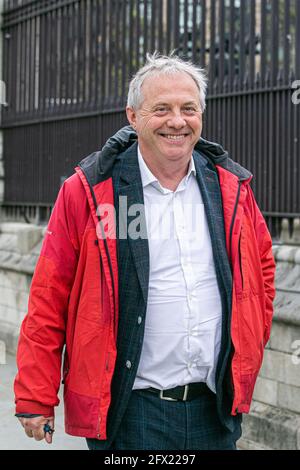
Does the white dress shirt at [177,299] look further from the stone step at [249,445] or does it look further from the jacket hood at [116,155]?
the stone step at [249,445]

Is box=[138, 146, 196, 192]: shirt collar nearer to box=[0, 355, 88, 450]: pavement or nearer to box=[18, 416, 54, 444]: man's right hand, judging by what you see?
box=[18, 416, 54, 444]: man's right hand

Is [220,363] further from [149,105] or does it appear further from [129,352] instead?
[149,105]

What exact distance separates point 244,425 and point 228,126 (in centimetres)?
227

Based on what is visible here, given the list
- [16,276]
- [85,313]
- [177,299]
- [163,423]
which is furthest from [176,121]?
[16,276]


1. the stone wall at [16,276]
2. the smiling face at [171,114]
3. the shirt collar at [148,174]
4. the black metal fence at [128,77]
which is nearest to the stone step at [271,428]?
the black metal fence at [128,77]

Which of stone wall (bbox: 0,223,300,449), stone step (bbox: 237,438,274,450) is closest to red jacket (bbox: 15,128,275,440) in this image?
stone wall (bbox: 0,223,300,449)

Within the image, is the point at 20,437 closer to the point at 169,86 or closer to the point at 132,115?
the point at 132,115

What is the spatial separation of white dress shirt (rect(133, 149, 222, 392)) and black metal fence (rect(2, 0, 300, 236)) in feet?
9.72

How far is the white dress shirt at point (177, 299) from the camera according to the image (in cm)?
335

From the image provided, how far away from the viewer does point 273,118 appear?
649cm

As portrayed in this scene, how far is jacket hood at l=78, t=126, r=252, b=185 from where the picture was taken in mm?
3453

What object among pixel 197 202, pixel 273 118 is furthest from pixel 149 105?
pixel 273 118

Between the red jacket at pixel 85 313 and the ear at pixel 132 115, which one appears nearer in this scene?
the red jacket at pixel 85 313

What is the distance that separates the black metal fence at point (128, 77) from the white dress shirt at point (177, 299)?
2.96m
